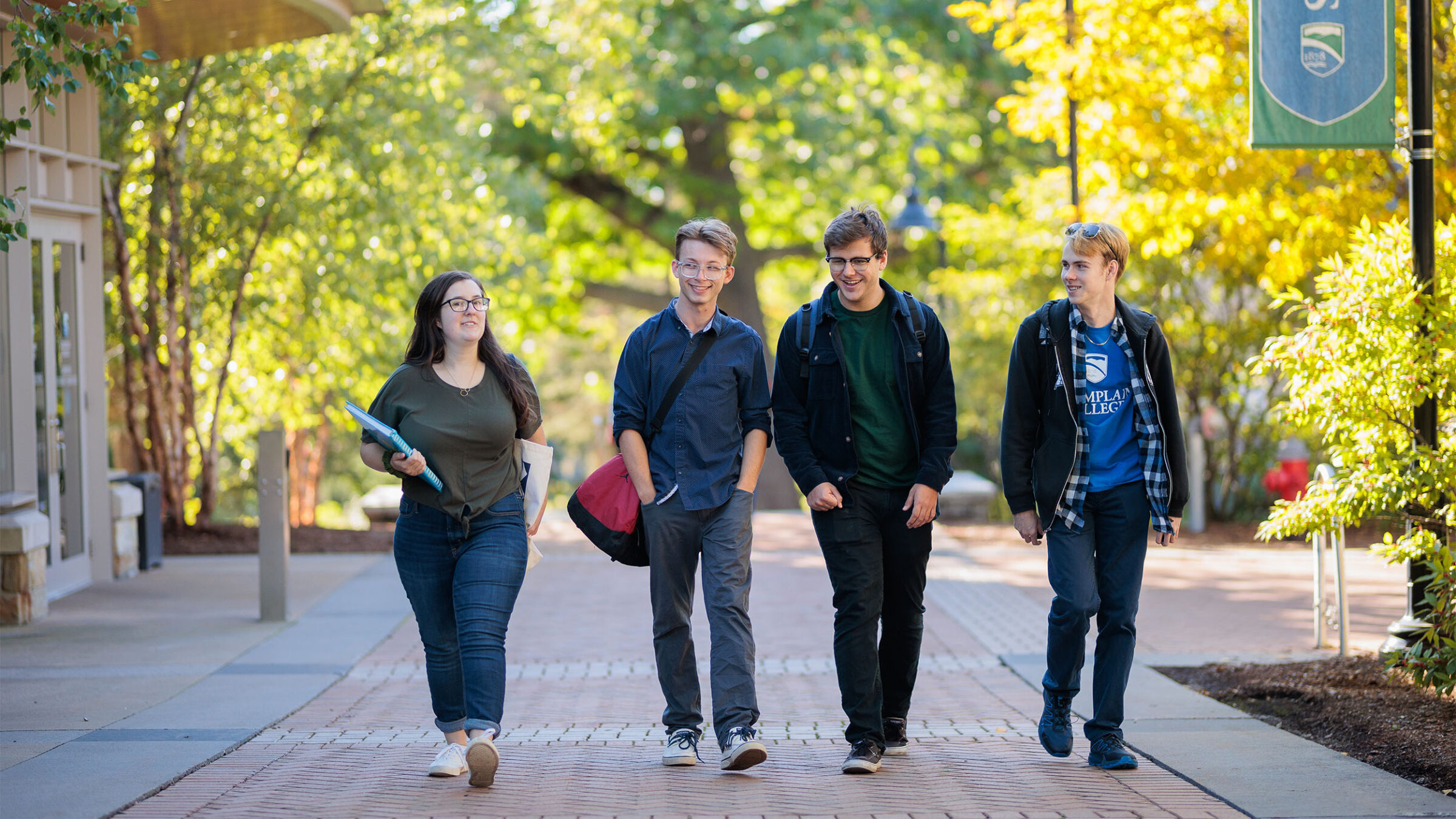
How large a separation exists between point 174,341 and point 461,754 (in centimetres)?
981

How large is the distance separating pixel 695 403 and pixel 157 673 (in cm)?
379

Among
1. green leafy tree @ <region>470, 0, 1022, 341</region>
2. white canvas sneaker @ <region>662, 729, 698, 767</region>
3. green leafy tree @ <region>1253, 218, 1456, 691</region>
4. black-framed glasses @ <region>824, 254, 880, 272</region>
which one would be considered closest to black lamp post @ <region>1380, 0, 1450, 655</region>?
green leafy tree @ <region>1253, 218, 1456, 691</region>

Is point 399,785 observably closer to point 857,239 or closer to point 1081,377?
point 857,239

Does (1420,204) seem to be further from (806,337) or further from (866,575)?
(866,575)

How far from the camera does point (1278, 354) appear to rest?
644 centimetres

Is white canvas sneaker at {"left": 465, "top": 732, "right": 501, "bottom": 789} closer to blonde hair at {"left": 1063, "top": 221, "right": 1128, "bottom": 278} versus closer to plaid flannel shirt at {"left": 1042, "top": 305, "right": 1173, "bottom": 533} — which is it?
plaid flannel shirt at {"left": 1042, "top": 305, "right": 1173, "bottom": 533}

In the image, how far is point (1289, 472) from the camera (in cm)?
1526

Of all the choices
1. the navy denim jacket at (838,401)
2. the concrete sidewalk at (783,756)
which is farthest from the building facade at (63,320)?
the navy denim jacket at (838,401)

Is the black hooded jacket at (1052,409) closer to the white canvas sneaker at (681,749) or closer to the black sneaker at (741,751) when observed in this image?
the black sneaker at (741,751)

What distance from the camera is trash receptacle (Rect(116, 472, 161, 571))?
11.7 metres

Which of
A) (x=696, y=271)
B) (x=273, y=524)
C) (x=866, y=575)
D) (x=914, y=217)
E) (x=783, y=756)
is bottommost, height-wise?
(x=783, y=756)

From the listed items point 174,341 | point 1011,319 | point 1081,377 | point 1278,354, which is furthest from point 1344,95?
point 174,341

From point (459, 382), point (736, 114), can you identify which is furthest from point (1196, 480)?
point (459, 382)

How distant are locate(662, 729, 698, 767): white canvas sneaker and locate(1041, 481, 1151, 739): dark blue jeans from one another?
4.37 ft
